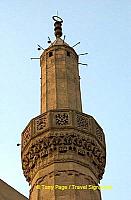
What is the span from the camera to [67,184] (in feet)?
29.2

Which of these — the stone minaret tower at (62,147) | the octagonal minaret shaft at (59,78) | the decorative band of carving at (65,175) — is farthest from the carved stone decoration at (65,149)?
the octagonal minaret shaft at (59,78)

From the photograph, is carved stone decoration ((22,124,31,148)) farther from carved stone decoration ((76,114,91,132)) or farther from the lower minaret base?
carved stone decoration ((76,114,91,132))

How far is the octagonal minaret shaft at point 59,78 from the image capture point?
1009 centimetres

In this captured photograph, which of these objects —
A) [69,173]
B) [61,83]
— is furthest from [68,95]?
[69,173]

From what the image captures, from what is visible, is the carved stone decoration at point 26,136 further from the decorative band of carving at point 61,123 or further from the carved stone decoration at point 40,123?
the carved stone decoration at point 40,123

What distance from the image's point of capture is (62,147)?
9.30 m

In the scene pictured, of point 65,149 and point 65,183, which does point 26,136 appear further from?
point 65,183

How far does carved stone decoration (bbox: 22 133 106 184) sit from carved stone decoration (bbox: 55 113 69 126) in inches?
10.5

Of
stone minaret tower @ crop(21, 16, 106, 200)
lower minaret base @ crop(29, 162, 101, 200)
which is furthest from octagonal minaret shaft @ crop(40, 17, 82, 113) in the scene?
lower minaret base @ crop(29, 162, 101, 200)

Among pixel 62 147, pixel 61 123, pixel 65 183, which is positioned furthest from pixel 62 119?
pixel 65 183

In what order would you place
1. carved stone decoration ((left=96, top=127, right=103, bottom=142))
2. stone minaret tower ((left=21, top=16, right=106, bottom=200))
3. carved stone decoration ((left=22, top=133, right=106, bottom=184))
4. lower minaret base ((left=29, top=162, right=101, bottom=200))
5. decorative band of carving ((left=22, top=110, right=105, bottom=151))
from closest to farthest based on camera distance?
lower minaret base ((left=29, top=162, right=101, bottom=200)), stone minaret tower ((left=21, top=16, right=106, bottom=200)), carved stone decoration ((left=22, top=133, right=106, bottom=184)), decorative band of carving ((left=22, top=110, right=105, bottom=151)), carved stone decoration ((left=96, top=127, right=103, bottom=142))

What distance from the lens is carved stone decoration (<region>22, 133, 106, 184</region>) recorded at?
933cm

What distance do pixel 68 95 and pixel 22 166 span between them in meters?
1.41

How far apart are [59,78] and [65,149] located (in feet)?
5.31
